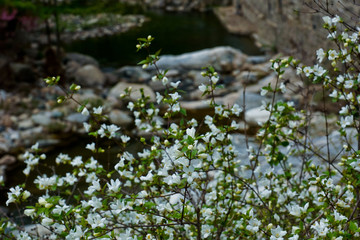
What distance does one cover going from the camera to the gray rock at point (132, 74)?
724 centimetres

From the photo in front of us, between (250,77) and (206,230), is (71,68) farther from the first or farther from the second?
(206,230)

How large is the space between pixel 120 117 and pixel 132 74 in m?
2.01

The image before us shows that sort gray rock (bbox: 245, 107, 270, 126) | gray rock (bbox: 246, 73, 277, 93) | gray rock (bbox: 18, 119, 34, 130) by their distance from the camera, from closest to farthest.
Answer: gray rock (bbox: 245, 107, 270, 126) < gray rock (bbox: 18, 119, 34, 130) < gray rock (bbox: 246, 73, 277, 93)

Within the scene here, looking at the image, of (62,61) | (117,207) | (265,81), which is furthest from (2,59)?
(117,207)

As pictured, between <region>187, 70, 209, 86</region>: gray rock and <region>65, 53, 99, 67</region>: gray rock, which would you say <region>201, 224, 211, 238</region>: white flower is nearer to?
<region>187, 70, 209, 86</region>: gray rock

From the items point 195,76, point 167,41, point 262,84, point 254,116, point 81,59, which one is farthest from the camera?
point 167,41

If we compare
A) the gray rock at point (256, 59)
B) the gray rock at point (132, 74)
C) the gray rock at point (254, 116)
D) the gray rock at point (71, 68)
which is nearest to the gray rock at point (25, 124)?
the gray rock at point (71, 68)

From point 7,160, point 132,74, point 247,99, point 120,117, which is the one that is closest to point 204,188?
point 7,160

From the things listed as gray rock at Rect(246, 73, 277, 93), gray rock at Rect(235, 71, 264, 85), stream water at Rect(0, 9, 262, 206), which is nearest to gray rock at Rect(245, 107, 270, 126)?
gray rock at Rect(246, 73, 277, 93)

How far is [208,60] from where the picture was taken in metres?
7.75

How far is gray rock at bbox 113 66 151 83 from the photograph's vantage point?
7.24 m

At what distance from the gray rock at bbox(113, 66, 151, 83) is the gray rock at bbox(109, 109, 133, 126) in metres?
1.56

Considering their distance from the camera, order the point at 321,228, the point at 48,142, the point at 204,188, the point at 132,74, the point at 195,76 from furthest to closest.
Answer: the point at 132,74, the point at 195,76, the point at 48,142, the point at 204,188, the point at 321,228

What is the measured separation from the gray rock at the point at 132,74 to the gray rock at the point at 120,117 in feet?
5.11
